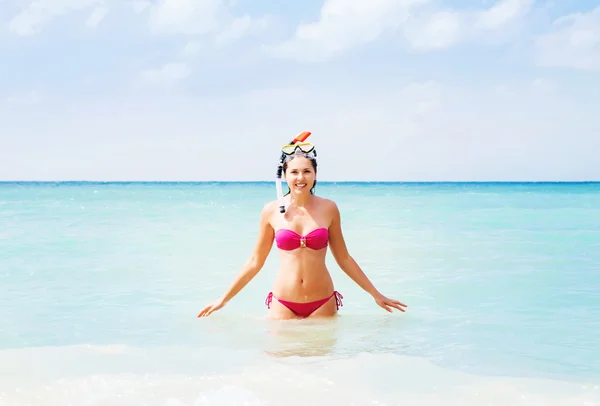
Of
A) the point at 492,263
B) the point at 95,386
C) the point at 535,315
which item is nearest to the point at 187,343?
the point at 95,386

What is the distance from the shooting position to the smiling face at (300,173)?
4.77 m

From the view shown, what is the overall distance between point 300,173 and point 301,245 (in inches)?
21.2

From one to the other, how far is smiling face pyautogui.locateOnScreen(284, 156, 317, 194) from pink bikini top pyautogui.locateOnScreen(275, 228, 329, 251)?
1.03 feet

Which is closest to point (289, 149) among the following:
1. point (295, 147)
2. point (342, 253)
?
point (295, 147)

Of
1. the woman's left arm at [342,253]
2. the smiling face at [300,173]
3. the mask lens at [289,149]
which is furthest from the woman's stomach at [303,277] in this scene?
the mask lens at [289,149]

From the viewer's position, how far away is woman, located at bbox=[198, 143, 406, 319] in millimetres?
4801

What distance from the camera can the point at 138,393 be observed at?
12.4 ft

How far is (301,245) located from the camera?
482cm

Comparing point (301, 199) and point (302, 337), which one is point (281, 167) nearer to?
point (301, 199)

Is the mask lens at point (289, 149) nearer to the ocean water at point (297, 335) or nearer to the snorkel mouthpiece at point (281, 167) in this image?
the snorkel mouthpiece at point (281, 167)

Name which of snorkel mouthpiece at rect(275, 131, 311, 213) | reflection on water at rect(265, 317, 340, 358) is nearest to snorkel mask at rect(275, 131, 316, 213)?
snorkel mouthpiece at rect(275, 131, 311, 213)

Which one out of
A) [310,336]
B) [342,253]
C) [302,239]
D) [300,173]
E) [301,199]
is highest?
[300,173]

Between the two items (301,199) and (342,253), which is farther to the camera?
(342,253)

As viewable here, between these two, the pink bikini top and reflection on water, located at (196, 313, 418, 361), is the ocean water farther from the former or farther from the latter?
the pink bikini top
